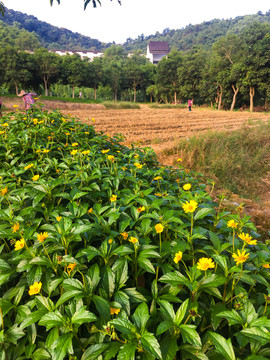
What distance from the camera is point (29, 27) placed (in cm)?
9838

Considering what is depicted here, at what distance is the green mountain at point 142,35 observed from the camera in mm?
75344

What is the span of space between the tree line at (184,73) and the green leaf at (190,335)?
23630 millimetres

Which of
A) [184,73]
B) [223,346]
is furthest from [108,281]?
[184,73]

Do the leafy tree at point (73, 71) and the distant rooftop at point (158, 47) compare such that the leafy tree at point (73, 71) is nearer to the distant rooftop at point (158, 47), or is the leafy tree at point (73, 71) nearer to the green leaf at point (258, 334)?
the green leaf at point (258, 334)

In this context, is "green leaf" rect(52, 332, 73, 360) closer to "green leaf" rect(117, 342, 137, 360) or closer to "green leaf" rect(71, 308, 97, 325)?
"green leaf" rect(71, 308, 97, 325)

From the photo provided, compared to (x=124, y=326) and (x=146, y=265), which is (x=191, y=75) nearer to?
(x=146, y=265)

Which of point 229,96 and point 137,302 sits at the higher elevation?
point 229,96

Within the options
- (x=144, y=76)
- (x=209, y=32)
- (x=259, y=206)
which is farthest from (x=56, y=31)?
(x=259, y=206)

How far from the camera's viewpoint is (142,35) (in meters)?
134

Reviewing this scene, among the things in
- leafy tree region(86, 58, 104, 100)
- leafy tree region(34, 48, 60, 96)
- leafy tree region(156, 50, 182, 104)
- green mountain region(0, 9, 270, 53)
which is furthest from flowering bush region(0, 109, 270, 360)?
green mountain region(0, 9, 270, 53)

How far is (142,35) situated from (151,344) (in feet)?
536

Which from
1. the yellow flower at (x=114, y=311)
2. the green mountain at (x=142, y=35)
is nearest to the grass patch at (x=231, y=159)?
the yellow flower at (x=114, y=311)

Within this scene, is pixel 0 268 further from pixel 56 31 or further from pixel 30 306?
pixel 56 31

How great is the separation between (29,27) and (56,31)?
657 inches
